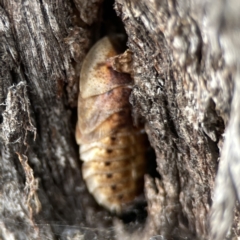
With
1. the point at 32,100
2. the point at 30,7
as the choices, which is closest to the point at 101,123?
the point at 32,100

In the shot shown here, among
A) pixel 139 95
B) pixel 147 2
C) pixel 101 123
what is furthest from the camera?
pixel 101 123

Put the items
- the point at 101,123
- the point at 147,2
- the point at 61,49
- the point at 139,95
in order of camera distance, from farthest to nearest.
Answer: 1. the point at 101,123
2. the point at 61,49
3. the point at 139,95
4. the point at 147,2

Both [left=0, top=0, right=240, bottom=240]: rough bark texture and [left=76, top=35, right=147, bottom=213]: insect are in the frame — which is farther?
[left=76, top=35, right=147, bottom=213]: insect

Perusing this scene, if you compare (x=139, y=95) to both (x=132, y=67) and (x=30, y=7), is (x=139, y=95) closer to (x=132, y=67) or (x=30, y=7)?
(x=132, y=67)

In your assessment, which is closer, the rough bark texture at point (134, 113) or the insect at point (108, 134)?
the rough bark texture at point (134, 113)
